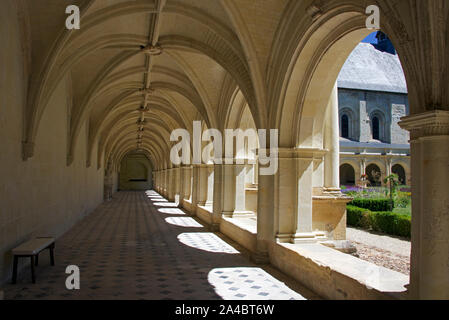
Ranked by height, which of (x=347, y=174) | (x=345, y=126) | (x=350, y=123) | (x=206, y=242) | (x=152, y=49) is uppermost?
(x=350, y=123)

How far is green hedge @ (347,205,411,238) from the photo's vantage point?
11.8 m

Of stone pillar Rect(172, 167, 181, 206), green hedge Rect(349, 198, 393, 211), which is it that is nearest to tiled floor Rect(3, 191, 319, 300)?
green hedge Rect(349, 198, 393, 211)

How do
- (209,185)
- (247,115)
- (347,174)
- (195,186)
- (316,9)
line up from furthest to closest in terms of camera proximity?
1. (347,174)
2. (195,186)
3. (209,185)
4. (247,115)
5. (316,9)

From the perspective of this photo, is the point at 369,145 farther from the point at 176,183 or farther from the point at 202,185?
the point at 202,185

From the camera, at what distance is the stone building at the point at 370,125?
31703 mm

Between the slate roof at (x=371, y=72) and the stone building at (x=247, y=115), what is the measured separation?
24428 mm

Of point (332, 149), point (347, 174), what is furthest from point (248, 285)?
point (347, 174)

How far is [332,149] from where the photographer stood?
854cm

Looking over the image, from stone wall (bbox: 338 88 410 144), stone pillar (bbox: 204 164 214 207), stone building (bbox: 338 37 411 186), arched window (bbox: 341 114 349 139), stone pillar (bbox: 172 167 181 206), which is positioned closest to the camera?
stone pillar (bbox: 204 164 214 207)

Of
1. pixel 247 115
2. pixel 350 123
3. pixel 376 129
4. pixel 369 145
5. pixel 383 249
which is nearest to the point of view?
pixel 383 249

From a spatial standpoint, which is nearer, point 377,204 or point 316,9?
point 316,9

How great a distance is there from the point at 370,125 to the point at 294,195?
2881 cm

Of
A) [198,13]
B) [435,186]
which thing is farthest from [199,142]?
[435,186]

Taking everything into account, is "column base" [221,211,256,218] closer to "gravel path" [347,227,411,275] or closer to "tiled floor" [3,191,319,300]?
"tiled floor" [3,191,319,300]
